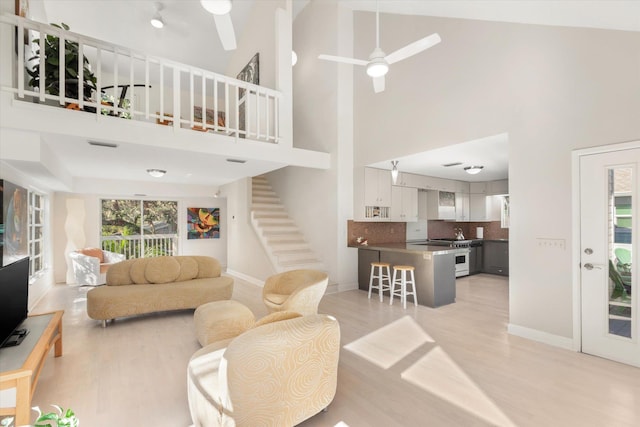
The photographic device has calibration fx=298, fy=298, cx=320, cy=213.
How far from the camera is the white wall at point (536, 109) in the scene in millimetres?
3002

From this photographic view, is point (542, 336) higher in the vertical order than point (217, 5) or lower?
lower

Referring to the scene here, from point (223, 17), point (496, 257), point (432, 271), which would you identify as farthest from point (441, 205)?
point (223, 17)

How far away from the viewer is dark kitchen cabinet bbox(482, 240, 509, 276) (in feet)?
23.8

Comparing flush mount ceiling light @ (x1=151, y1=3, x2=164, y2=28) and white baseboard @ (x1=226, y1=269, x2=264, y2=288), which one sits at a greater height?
flush mount ceiling light @ (x1=151, y1=3, x2=164, y2=28)

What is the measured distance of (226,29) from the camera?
3205mm

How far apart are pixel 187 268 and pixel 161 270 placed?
1.27 ft

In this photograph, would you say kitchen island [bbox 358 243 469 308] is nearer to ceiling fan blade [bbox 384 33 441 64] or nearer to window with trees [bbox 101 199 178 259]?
ceiling fan blade [bbox 384 33 441 64]

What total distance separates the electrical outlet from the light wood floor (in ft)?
3.65

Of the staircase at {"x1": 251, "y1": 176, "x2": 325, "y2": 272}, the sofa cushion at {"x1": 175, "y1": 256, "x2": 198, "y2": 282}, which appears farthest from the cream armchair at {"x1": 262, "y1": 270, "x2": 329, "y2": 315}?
the staircase at {"x1": 251, "y1": 176, "x2": 325, "y2": 272}

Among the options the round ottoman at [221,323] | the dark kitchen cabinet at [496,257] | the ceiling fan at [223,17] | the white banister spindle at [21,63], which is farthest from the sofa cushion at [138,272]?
the dark kitchen cabinet at [496,257]

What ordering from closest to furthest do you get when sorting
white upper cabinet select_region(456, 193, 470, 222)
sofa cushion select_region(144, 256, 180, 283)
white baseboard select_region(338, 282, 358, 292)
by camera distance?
1. sofa cushion select_region(144, 256, 180, 283)
2. white baseboard select_region(338, 282, 358, 292)
3. white upper cabinet select_region(456, 193, 470, 222)

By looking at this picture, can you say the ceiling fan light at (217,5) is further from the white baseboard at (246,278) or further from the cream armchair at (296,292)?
the white baseboard at (246,278)

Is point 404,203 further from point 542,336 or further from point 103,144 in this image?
point 103,144

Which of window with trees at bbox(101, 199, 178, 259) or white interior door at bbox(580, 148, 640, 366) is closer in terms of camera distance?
white interior door at bbox(580, 148, 640, 366)
